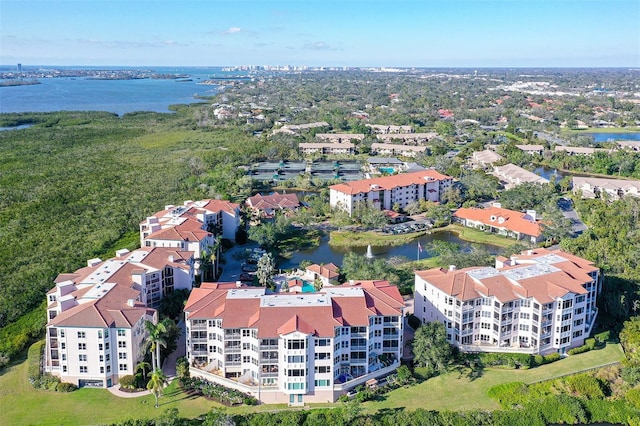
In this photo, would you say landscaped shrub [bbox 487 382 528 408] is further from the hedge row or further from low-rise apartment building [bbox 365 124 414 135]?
low-rise apartment building [bbox 365 124 414 135]

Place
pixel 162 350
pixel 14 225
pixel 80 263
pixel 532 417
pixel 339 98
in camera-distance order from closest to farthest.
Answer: pixel 532 417 < pixel 162 350 < pixel 80 263 < pixel 14 225 < pixel 339 98

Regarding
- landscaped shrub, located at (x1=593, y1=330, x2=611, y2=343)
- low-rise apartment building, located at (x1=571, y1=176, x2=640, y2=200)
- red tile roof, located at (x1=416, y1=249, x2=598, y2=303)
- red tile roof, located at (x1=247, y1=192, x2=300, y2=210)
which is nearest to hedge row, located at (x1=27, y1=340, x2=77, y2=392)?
red tile roof, located at (x1=416, y1=249, x2=598, y2=303)

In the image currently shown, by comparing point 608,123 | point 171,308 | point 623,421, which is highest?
point 608,123

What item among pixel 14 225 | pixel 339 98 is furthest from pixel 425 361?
pixel 339 98

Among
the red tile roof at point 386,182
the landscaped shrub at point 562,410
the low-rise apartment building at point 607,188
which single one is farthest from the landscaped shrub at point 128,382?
the low-rise apartment building at point 607,188

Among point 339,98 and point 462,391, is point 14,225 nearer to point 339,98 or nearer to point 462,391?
point 462,391
